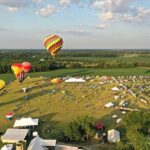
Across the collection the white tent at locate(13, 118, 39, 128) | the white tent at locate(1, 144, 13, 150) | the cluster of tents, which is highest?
the cluster of tents

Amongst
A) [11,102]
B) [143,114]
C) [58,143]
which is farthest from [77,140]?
[11,102]

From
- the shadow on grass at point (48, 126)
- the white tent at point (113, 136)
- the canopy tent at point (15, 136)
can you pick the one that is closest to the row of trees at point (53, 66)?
the shadow on grass at point (48, 126)

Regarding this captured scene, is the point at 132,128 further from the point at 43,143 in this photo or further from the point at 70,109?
the point at 70,109

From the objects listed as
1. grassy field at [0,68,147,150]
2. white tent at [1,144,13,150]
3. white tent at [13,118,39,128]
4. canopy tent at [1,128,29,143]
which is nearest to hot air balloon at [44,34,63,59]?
grassy field at [0,68,147,150]

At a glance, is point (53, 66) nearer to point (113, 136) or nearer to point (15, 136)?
point (15, 136)

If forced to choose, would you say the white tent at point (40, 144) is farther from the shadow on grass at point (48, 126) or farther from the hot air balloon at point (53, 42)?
the hot air balloon at point (53, 42)

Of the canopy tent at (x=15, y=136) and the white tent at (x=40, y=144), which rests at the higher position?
the white tent at (x=40, y=144)

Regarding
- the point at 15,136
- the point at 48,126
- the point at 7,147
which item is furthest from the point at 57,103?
the point at 7,147

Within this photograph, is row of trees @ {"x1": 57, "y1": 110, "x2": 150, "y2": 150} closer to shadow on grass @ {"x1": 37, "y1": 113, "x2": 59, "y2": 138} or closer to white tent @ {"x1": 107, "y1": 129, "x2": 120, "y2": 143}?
white tent @ {"x1": 107, "y1": 129, "x2": 120, "y2": 143}
